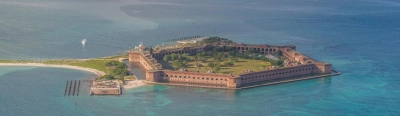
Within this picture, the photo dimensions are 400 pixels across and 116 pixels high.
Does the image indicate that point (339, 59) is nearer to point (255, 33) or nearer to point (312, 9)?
point (255, 33)

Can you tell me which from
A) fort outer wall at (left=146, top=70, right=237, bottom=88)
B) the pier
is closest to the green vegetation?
fort outer wall at (left=146, top=70, right=237, bottom=88)

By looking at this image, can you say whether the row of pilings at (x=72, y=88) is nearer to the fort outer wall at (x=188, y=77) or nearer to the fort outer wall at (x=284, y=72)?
the fort outer wall at (x=188, y=77)

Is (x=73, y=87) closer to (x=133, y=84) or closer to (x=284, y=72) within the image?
(x=133, y=84)

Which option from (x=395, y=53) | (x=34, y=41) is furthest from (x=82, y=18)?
(x=395, y=53)

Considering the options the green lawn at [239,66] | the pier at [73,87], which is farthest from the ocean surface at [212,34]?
the green lawn at [239,66]

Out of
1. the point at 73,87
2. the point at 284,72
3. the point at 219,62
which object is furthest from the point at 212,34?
the point at 73,87

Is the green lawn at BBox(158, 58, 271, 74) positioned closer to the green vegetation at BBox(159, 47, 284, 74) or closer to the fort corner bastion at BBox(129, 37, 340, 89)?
the green vegetation at BBox(159, 47, 284, 74)
